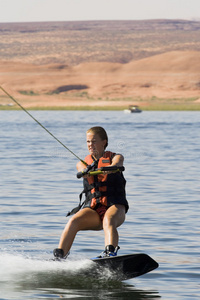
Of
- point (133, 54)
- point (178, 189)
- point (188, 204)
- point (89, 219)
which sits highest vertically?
point (133, 54)

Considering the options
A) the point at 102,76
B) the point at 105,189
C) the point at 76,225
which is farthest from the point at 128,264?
the point at 102,76

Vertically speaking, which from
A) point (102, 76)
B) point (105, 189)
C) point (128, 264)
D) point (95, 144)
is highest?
point (102, 76)

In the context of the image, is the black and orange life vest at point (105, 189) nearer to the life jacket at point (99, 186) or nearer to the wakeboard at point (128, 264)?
the life jacket at point (99, 186)

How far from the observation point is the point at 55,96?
161 metres

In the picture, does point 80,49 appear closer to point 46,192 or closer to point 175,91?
point 175,91

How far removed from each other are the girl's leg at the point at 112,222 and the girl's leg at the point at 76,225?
0.17m

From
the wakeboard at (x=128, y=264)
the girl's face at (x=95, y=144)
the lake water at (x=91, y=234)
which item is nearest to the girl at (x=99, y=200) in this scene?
the girl's face at (x=95, y=144)

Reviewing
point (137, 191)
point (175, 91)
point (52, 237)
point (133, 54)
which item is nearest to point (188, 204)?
point (137, 191)

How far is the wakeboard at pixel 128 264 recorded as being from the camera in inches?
328

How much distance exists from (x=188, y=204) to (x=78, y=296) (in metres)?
6.79

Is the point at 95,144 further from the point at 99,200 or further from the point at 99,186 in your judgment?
the point at 99,200

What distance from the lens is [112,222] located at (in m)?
8.45

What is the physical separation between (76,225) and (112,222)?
0.37m

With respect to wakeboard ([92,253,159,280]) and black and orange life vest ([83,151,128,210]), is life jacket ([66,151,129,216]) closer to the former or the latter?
black and orange life vest ([83,151,128,210])
